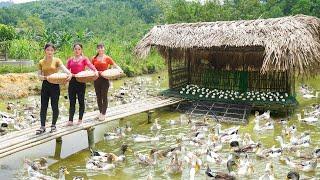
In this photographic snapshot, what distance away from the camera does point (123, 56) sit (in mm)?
33812

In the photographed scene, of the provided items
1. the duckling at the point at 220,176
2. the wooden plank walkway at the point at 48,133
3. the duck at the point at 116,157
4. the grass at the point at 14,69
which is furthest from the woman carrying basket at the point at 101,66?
the grass at the point at 14,69

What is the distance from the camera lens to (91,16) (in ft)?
250

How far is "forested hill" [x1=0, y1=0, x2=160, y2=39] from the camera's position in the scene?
61.8 meters

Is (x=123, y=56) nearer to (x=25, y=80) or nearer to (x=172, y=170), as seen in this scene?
(x=25, y=80)

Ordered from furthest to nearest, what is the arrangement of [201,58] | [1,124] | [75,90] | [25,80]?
[25,80] → [201,58] → [1,124] → [75,90]

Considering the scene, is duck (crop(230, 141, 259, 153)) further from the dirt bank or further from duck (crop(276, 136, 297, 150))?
the dirt bank

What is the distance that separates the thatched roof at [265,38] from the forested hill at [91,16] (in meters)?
37.5

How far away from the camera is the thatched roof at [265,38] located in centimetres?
1483

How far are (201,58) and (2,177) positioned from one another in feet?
34.9

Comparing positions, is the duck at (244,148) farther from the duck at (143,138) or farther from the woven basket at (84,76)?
the woven basket at (84,76)

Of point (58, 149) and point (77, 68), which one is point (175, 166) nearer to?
point (77, 68)

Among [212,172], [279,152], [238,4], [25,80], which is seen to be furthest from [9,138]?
[238,4]

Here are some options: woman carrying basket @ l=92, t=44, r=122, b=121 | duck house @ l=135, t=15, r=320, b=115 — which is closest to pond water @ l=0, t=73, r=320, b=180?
duck house @ l=135, t=15, r=320, b=115

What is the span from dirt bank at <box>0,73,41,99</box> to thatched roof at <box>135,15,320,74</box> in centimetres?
789
